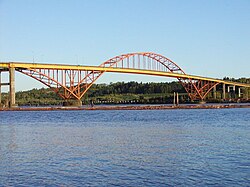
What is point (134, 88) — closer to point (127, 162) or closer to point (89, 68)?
point (89, 68)

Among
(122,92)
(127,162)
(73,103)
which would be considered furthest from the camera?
(122,92)

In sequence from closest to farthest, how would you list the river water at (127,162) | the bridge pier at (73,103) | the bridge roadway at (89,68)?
the river water at (127,162), the bridge roadway at (89,68), the bridge pier at (73,103)

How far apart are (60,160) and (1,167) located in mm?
1968

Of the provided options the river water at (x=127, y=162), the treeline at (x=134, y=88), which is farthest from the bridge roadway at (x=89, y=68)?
the treeline at (x=134, y=88)

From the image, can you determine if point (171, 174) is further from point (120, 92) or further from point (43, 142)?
point (120, 92)

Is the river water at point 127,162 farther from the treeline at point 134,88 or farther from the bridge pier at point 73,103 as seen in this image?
the treeline at point 134,88

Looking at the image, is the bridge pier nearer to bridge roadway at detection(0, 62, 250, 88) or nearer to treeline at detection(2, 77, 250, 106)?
bridge roadway at detection(0, 62, 250, 88)

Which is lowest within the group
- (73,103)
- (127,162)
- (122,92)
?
(127,162)

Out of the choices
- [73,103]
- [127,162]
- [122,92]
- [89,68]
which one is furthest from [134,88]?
[127,162]

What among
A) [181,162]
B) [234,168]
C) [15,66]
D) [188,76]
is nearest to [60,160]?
[181,162]

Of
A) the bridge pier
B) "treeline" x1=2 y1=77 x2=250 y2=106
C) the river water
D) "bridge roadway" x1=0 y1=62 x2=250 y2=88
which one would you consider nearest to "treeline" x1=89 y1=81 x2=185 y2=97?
"treeline" x1=2 y1=77 x2=250 y2=106

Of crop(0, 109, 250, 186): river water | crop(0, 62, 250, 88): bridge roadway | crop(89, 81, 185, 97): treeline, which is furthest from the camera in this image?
crop(89, 81, 185, 97): treeline

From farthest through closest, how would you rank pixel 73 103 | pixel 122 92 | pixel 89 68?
pixel 122 92
pixel 73 103
pixel 89 68

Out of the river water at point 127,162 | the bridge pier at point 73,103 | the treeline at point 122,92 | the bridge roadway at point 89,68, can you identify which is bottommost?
the river water at point 127,162
